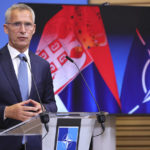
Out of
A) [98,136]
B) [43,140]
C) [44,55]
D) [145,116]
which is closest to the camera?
[43,140]

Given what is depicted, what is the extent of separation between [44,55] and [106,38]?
783 mm

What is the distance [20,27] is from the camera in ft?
8.74

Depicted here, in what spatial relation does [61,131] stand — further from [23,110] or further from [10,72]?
[10,72]

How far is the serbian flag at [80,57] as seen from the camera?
4547mm

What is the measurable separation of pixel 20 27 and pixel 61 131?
950 mm

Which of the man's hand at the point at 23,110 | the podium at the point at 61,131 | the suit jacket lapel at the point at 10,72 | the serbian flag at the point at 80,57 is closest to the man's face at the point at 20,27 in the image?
the suit jacket lapel at the point at 10,72

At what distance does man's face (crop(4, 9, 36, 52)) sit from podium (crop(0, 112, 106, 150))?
803 mm

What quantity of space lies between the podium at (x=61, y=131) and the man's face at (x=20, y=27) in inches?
31.6

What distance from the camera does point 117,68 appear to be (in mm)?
4656

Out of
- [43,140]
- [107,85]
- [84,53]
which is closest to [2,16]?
[84,53]

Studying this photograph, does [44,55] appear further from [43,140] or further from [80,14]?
[43,140]

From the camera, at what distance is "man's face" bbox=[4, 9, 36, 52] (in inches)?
105

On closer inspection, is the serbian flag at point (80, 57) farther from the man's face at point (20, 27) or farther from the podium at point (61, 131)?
the podium at point (61, 131)

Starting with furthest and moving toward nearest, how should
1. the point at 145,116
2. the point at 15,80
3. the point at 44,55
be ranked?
the point at 145,116, the point at 44,55, the point at 15,80
